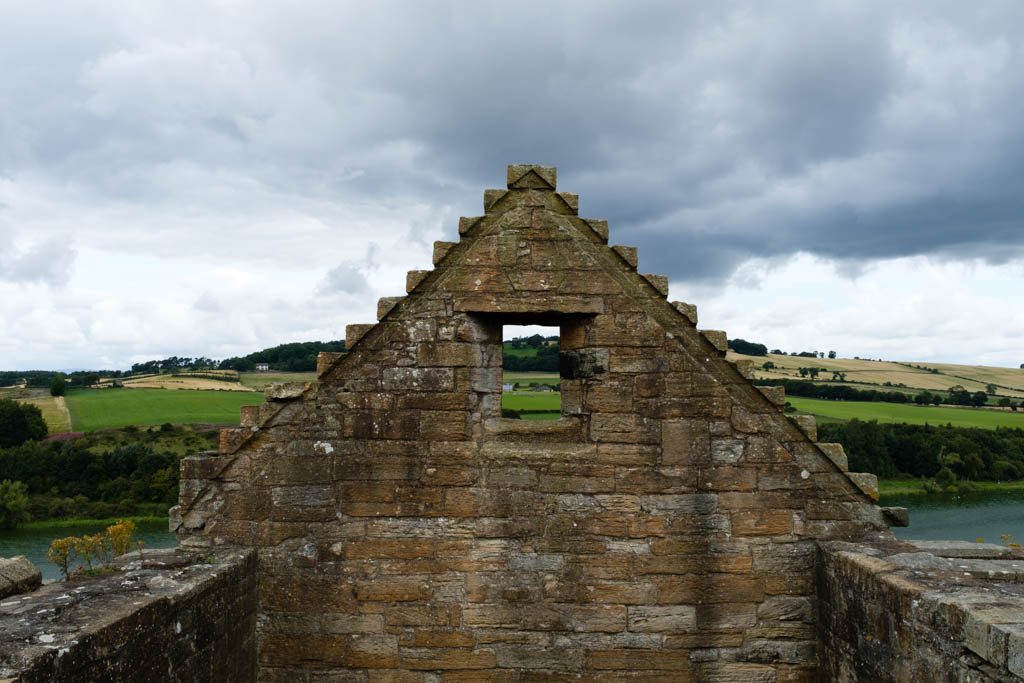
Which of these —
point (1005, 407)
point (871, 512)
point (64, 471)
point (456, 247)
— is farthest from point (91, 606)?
point (1005, 407)

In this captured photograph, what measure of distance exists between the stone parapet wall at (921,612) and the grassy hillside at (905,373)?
4191 cm

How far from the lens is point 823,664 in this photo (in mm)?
5000

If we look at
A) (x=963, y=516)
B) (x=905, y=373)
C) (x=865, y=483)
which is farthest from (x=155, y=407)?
(x=905, y=373)

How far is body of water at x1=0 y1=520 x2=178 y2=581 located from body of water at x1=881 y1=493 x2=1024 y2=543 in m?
30.5

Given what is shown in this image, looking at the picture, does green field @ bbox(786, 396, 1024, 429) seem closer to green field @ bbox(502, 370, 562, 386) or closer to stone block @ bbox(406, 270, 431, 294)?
green field @ bbox(502, 370, 562, 386)

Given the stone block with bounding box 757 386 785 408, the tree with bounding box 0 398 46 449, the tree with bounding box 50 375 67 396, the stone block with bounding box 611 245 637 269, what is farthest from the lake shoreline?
the tree with bounding box 50 375 67 396

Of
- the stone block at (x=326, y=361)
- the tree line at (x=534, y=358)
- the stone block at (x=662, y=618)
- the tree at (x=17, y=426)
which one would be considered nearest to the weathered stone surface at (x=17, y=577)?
the stone block at (x=326, y=361)

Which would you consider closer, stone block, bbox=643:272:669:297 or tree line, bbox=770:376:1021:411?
stone block, bbox=643:272:669:297

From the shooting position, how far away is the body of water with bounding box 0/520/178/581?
2847cm

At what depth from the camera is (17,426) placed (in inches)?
1647

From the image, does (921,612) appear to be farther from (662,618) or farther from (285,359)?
(285,359)

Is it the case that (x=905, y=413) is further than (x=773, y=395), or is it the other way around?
(x=905, y=413)

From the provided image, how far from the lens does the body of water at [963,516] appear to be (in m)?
29.3

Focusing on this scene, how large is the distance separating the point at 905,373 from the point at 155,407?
5787 centimetres
